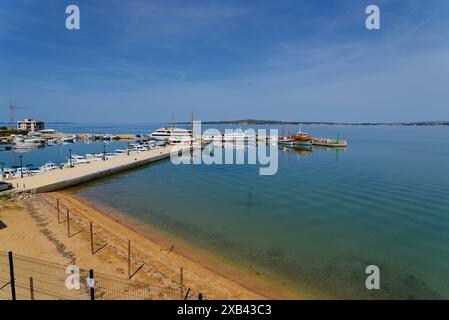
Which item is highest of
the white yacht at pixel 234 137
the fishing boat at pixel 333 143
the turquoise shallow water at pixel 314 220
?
the white yacht at pixel 234 137

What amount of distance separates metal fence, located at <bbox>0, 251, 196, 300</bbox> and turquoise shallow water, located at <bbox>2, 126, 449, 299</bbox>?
539 cm

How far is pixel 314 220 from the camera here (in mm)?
20906

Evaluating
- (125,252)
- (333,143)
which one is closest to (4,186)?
(125,252)

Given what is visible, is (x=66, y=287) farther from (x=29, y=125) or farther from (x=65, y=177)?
(x=29, y=125)

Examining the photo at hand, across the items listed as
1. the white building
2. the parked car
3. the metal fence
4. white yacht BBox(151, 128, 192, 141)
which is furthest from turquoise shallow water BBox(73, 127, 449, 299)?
the white building

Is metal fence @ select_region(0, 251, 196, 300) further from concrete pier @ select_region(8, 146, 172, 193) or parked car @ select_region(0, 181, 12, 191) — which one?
concrete pier @ select_region(8, 146, 172, 193)

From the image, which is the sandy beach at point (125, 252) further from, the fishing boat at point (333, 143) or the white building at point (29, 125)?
the white building at point (29, 125)

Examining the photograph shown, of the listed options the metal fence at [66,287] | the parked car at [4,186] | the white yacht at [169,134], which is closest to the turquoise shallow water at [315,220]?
the metal fence at [66,287]

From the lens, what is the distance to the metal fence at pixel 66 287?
975 cm

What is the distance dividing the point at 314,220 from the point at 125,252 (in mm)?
13288

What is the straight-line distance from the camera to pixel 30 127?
472ft

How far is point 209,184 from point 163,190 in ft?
18.5

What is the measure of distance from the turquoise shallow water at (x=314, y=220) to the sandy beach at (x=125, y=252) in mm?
1225
